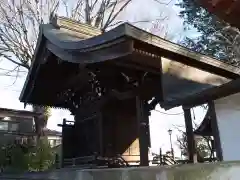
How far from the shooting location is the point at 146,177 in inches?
133

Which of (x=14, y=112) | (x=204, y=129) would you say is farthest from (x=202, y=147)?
(x=14, y=112)

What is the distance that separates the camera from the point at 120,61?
21.0 ft

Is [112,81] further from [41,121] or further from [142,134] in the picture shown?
[41,121]

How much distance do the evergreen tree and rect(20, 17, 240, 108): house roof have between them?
769cm

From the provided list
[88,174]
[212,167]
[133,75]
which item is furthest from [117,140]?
[212,167]

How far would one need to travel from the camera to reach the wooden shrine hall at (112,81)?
6.16 m

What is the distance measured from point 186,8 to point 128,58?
11946 mm

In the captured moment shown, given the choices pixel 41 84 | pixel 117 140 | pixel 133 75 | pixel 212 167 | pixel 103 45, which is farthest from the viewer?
pixel 41 84

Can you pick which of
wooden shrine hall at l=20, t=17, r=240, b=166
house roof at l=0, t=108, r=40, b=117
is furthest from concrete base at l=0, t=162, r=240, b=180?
house roof at l=0, t=108, r=40, b=117

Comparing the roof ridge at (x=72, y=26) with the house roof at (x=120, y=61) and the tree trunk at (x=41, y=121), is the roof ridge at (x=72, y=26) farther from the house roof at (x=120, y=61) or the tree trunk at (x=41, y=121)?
the tree trunk at (x=41, y=121)

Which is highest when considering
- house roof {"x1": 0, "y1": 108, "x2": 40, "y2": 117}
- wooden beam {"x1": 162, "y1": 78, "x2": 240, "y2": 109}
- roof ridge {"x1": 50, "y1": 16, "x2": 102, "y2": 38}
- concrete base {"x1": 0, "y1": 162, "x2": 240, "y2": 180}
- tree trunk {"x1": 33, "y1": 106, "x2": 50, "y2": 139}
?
roof ridge {"x1": 50, "y1": 16, "x2": 102, "y2": 38}

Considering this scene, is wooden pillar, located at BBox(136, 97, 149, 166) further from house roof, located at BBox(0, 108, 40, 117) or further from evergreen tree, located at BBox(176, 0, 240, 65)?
house roof, located at BBox(0, 108, 40, 117)

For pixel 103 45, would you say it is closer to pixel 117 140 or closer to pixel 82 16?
pixel 117 140

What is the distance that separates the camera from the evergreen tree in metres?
15.1
